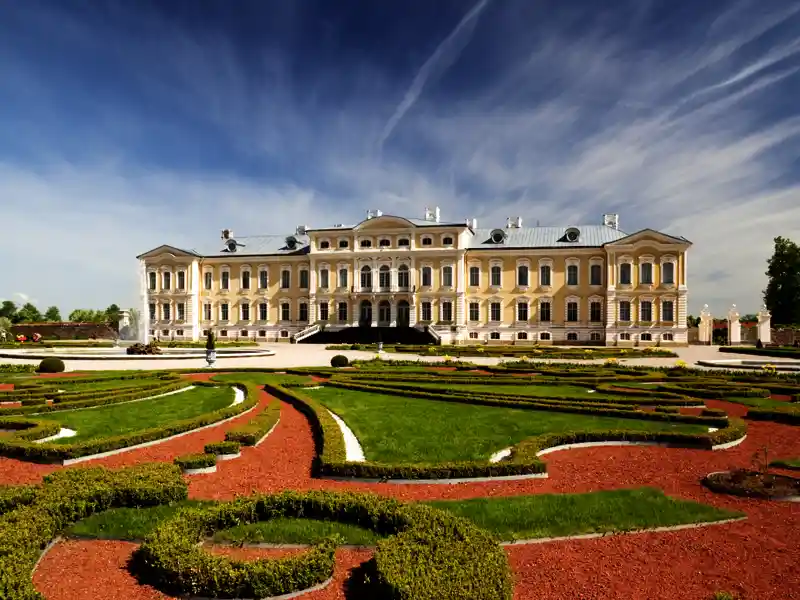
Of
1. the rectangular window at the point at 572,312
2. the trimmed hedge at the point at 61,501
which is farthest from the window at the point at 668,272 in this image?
the trimmed hedge at the point at 61,501

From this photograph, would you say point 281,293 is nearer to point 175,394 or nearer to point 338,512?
point 175,394

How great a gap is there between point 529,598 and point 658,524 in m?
2.15

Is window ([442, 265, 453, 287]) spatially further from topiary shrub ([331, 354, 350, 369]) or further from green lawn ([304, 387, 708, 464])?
green lawn ([304, 387, 708, 464])

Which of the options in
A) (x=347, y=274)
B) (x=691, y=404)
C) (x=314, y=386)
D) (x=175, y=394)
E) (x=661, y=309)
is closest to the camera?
(x=691, y=404)

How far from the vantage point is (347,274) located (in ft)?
151

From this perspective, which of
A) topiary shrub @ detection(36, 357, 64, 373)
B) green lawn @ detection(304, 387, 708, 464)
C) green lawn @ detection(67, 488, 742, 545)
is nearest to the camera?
green lawn @ detection(67, 488, 742, 545)

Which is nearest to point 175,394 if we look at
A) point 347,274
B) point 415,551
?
point 415,551

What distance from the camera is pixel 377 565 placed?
433cm

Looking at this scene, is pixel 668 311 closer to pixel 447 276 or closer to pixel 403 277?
pixel 447 276

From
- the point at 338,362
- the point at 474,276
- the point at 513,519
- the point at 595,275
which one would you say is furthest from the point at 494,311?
the point at 513,519

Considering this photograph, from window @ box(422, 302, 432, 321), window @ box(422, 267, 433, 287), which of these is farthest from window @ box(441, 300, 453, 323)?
window @ box(422, 267, 433, 287)

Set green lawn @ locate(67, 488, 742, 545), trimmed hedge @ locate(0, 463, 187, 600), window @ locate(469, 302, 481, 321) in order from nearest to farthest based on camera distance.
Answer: trimmed hedge @ locate(0, 463, 187, 600) < green lawn @ locate(67, 488, 742, 545) < window @ locate(469, 302, 481, 321)

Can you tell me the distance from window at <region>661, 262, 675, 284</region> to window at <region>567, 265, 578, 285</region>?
630 centimetres

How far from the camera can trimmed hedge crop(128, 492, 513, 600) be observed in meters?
4.07
